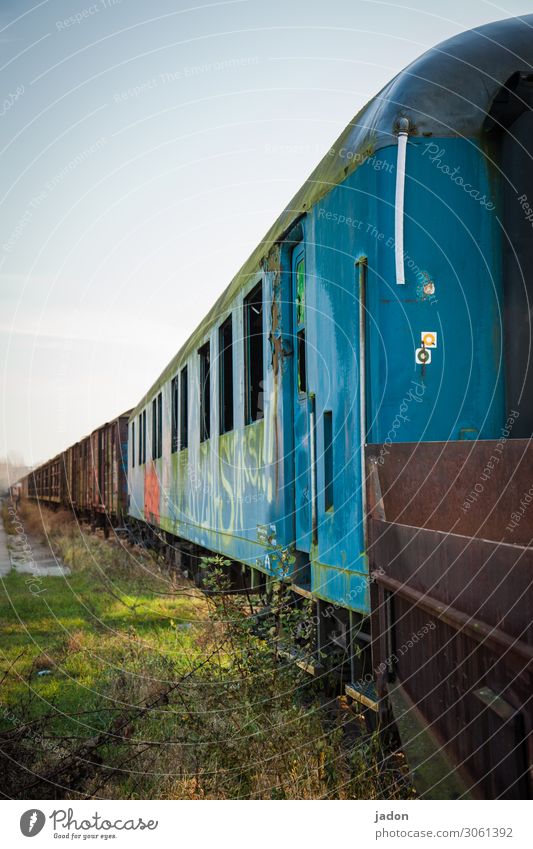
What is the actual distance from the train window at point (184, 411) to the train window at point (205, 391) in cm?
122

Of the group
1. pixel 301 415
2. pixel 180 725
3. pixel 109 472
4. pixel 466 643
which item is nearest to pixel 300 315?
pixel 301 415

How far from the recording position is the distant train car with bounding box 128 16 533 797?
3.03m

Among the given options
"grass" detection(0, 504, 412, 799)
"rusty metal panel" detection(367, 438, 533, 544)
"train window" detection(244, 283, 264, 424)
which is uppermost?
"train window" detection(244, 283, 264, 424)

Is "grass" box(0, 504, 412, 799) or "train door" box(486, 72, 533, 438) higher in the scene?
"train door" box(486, 72, 533, 438)

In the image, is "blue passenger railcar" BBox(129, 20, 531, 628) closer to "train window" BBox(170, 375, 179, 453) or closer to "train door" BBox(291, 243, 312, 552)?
"train door" BBox(291, 243, 312, 552)

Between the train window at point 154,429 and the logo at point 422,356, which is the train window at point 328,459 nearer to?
the logo at point 422,356

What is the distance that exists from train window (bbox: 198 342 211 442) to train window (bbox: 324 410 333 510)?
351 centimetres

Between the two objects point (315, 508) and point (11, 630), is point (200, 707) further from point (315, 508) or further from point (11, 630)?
point (11, 630)

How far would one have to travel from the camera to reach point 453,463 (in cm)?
319

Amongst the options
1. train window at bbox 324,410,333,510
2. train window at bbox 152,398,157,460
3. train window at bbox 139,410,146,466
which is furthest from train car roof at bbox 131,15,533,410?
train window at bbox 139,410,146,466

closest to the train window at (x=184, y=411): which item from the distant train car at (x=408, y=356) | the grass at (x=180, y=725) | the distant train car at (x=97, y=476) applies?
the grass at (x=180, y=725)

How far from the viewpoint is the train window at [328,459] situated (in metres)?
4.41
